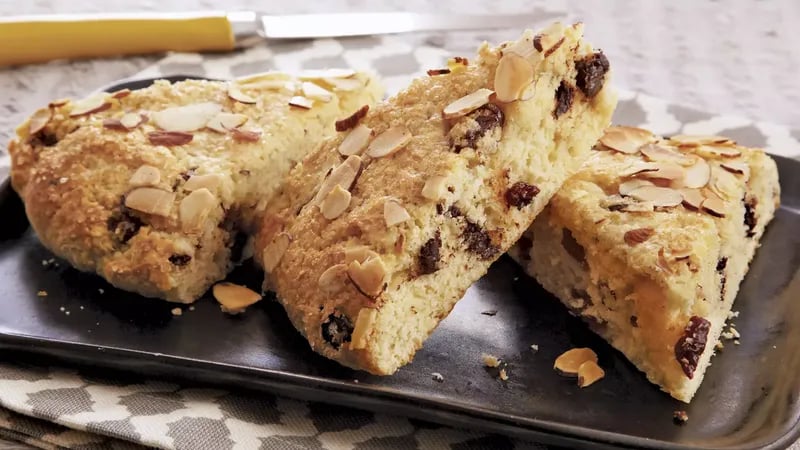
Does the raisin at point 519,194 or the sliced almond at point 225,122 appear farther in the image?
the sliced almond at point 225,122

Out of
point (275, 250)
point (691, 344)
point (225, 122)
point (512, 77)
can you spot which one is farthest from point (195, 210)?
point (691, 344)

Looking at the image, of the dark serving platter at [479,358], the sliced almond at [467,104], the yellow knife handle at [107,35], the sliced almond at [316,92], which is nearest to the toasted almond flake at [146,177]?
the dark serving platter at [479,358]

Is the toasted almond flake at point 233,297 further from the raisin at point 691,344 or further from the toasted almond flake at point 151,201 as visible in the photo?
the raisin at point 691,344

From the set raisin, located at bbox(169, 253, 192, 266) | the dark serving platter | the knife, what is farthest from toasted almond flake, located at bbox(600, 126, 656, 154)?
the knife

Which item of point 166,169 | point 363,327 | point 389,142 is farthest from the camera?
point 166,169

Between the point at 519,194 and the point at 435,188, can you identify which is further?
the point at 519,194

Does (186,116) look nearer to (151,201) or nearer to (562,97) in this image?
(151,201)

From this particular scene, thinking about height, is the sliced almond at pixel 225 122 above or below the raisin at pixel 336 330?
above
